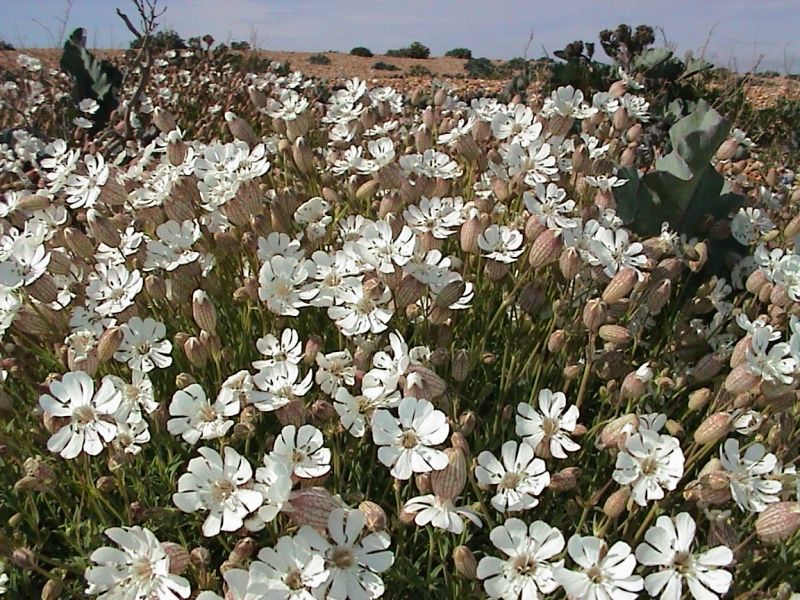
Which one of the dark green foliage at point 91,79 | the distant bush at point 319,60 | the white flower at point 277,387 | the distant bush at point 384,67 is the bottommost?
the white flower at point 277,387

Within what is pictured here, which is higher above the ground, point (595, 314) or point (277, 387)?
point (595, 314)

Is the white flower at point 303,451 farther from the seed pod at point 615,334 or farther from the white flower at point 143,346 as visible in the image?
the seed pod at point 615,334

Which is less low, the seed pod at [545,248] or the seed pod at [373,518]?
the seed pod at [545,248]

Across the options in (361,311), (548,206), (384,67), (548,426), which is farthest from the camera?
(384,67)

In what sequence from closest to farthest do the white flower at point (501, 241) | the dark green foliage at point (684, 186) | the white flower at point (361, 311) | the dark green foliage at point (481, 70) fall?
1. the white flower at point (361, 311)
2. the white flower at point (501, 241)
3. the dark green foliage at point (684, 186)
4. the dark green foliage at point (481, 70)

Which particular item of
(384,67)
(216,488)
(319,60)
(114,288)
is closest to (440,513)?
(216,488)

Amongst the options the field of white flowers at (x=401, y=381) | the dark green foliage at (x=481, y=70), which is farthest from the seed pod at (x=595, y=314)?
the dark green foliage at (x=481, y=70)

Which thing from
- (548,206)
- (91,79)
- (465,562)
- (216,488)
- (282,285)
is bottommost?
(465,562)

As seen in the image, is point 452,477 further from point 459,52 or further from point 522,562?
point 459,52
